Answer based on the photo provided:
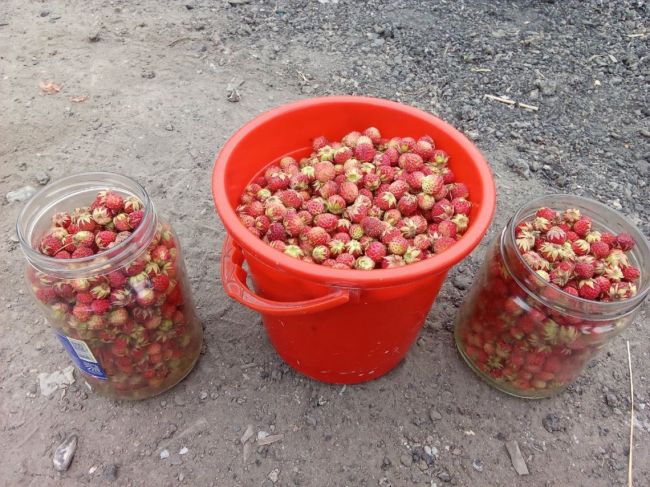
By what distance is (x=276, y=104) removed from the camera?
3.32 metres

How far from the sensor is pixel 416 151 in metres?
1.94

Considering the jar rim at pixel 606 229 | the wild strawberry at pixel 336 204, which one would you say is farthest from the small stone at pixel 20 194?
the jar rim at pixel 606 229

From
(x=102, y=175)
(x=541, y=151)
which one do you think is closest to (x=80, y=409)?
(x=102, y=175)

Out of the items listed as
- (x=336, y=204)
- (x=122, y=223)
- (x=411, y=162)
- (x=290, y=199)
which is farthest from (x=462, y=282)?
(x=122, y=223)

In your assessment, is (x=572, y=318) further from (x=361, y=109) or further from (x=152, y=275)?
(x=152, y=275)

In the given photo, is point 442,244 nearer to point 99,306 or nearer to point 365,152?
point 365,152

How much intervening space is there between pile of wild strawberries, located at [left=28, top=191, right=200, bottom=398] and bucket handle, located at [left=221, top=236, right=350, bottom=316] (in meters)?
0.24

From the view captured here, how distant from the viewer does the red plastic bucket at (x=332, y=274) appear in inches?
58.7

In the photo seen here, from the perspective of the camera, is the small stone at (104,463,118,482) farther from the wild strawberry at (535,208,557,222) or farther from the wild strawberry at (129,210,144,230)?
the wild strawberry at (535,208,557,222)

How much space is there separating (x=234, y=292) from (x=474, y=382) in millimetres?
1115

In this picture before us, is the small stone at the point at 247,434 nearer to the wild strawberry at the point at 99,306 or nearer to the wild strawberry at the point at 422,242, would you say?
the wild strawberry at the point at 99,306

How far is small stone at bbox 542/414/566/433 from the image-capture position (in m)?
2.06

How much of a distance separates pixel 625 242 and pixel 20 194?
2.85 metres

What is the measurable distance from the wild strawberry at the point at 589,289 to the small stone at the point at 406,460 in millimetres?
849
